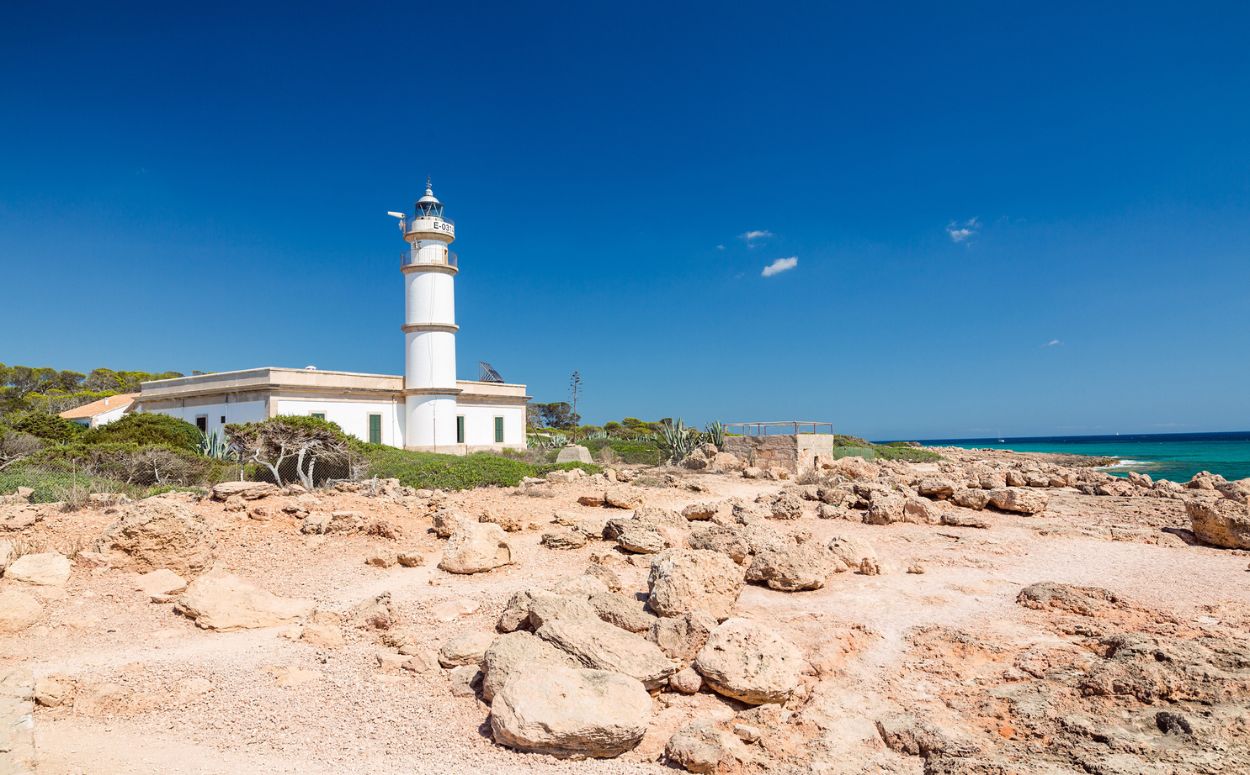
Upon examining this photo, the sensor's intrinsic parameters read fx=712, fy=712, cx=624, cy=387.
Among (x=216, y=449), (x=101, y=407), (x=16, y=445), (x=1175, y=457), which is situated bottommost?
(x=1175, y=457)

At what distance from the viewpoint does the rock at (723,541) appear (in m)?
8.91

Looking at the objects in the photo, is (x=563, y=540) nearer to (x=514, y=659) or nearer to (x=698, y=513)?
(x=698, y=513)

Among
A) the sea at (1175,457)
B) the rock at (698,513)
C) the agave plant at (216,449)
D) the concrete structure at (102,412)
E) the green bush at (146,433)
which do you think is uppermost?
the concrete structure at (102,412)

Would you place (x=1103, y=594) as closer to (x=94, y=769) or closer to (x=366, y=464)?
(x=94, y=769)

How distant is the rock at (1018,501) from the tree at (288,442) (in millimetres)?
14862

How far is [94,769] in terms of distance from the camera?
13.5 ft

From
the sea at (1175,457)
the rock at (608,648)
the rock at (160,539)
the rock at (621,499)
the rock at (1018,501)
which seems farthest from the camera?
the sea at (1175,457)

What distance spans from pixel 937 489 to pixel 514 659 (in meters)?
11.8

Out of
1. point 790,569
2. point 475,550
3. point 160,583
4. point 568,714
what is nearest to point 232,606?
point 160,583

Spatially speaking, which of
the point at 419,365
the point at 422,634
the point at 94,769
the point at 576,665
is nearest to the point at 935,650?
the point at 576,665

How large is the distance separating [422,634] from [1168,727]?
5.68 m

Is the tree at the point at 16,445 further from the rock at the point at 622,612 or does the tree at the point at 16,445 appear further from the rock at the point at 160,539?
the rock at the point at 622,612

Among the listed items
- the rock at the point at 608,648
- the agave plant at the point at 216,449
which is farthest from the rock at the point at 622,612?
the agave plant at the point at 216,449

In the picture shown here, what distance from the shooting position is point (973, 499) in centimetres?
1360
